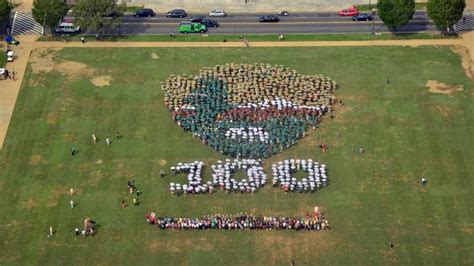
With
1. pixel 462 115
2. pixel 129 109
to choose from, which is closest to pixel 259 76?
pixel 129 109

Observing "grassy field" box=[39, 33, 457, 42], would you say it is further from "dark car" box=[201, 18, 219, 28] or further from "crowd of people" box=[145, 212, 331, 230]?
"crowd of people" box=[145, 212, 331, 230]

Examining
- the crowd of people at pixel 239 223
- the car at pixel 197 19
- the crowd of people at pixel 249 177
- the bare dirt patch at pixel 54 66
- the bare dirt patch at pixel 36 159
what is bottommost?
the crowd of people at pixel 239 223

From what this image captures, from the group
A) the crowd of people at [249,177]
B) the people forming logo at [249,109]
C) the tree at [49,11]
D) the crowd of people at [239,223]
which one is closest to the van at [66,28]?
the tree at [49,11]

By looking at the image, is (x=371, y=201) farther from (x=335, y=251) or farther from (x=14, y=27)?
(x=14, y=27)

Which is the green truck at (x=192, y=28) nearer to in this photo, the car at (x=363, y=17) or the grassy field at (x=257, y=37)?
the grassy field at (x=257, y=37)

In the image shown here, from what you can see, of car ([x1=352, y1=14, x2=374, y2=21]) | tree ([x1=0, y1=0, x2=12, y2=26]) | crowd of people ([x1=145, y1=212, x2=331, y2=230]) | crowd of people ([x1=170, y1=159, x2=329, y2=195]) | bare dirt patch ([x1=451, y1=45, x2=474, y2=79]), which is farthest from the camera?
car ([x1=352, y1=14, x2=374, y2=21])

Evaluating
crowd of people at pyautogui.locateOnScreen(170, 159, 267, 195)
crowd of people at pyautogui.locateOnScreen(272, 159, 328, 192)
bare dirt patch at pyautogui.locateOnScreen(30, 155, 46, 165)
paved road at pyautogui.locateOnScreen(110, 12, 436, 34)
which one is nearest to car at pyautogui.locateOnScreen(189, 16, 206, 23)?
paved road at pyautogui.locateOnScreen(110, 12, 436, 34)

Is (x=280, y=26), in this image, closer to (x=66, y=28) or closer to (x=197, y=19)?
Answer: (x=197, y=19)
